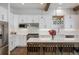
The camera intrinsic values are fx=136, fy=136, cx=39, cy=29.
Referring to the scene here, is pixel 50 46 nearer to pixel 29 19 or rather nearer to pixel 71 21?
pixel 29 19

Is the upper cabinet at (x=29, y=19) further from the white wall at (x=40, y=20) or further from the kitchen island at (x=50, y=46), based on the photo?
the kitchen island at (x=50, y=46)

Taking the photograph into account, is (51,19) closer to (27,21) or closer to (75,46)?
(27,21)

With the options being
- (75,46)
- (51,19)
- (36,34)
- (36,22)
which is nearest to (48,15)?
(51,19)

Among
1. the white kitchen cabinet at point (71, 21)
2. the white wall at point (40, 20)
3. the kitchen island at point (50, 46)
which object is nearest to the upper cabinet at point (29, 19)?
the white wall at point (40, 20)

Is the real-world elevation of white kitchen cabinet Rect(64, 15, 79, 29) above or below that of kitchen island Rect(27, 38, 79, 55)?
above

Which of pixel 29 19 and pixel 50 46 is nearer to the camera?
pixel 50 46

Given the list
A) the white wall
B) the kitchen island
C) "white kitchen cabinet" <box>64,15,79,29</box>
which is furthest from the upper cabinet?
the kitchen island

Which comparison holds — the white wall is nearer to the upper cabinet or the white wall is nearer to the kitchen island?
the upper cabinet

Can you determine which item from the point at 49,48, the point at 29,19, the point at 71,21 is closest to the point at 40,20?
the point at 29,19

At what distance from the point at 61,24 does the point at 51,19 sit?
0.58 m

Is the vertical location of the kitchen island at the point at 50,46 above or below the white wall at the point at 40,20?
below

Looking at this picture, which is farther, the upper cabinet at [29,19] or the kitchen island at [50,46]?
the upper cabinet at [29,19]

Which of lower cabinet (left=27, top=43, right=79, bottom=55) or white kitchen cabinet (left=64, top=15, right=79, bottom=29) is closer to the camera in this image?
lower cabinet (left=27, top=43, right=79, bottom=55)

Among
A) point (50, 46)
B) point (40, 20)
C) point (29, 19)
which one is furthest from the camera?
point (29, 19)
